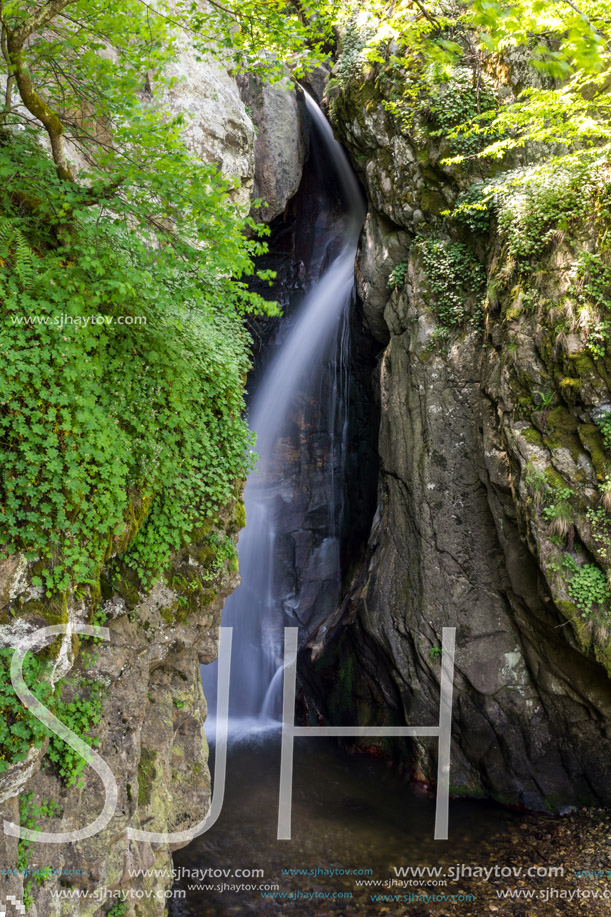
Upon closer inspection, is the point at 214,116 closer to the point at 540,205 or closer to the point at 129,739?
the point at 540,205

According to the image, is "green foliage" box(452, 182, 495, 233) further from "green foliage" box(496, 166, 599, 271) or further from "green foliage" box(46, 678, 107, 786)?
"green foliage" box(46, 678, 107, 786)

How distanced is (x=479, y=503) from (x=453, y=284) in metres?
→ 3.65

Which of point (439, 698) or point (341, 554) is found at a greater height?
point (341, 554)

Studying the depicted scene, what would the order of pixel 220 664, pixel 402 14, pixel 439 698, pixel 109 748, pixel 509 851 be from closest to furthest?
pixel 109 748
pixel 509 851
pixel 220 664
pixel 439 698
pixel 402 14

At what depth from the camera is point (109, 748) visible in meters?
4.80

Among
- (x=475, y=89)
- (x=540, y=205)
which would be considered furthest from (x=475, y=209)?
(x=475, y=89)

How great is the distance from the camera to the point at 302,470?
1335 centimetres

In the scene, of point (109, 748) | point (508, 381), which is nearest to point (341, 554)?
point (508, 381)

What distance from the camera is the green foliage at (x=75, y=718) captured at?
13.7 feet

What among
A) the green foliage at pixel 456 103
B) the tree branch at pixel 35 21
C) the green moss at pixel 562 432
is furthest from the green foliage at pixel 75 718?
the green foliage at pixel 456 103

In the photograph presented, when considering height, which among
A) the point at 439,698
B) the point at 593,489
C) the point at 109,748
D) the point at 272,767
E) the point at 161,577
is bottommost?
the point at 272,767

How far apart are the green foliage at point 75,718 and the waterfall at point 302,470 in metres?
7.38

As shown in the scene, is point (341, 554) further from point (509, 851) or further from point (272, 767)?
point (509, 851)

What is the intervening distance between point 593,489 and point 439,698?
4.10m
